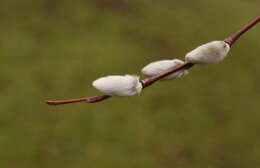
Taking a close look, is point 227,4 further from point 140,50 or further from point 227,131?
point 227,131

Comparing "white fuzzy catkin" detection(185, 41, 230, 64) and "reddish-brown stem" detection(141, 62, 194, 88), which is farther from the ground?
"white fuzzy catkin" detection(185, 41, 230, 64)

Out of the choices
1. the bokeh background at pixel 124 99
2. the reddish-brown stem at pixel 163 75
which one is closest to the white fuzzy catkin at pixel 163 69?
the reddish-brown stem at pixel 163 75

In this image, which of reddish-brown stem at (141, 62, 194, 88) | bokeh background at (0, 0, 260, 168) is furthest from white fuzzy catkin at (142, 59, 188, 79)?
bokeh background at (0, 0, 260, 168)

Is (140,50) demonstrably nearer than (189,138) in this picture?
No

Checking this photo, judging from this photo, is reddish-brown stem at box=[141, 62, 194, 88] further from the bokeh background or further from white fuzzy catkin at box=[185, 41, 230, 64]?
the bokeh background

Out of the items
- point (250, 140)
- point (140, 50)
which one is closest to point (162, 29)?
point (140, 50)
